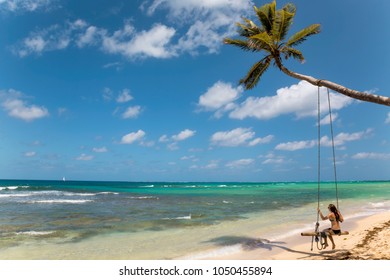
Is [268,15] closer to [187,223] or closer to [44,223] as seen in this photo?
[187,223]

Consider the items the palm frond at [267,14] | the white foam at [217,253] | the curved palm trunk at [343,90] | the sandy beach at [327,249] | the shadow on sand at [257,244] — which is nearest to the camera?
A: the curved palm trunk at [343,90]

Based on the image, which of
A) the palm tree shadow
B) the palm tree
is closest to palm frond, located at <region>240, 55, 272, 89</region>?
the palm tree

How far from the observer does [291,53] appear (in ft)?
37.6

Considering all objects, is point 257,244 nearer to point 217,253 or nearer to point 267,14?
point 217,253

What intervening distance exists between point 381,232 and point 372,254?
3.76 metres

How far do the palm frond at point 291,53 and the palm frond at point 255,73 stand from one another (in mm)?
557

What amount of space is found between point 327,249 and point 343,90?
4.69m

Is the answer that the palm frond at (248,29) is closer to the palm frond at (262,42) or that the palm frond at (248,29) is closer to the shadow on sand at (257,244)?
the palm frond at (262,42)

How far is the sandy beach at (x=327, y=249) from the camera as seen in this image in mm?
8219

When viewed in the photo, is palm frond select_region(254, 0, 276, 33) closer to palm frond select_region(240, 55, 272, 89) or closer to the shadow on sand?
palm frond select_region(240, 55, 272, 89)

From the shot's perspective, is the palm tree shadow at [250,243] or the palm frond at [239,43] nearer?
the palm tree shadow at [250,243]

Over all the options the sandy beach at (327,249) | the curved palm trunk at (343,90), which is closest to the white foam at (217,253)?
the sandy beach at (327,249)
